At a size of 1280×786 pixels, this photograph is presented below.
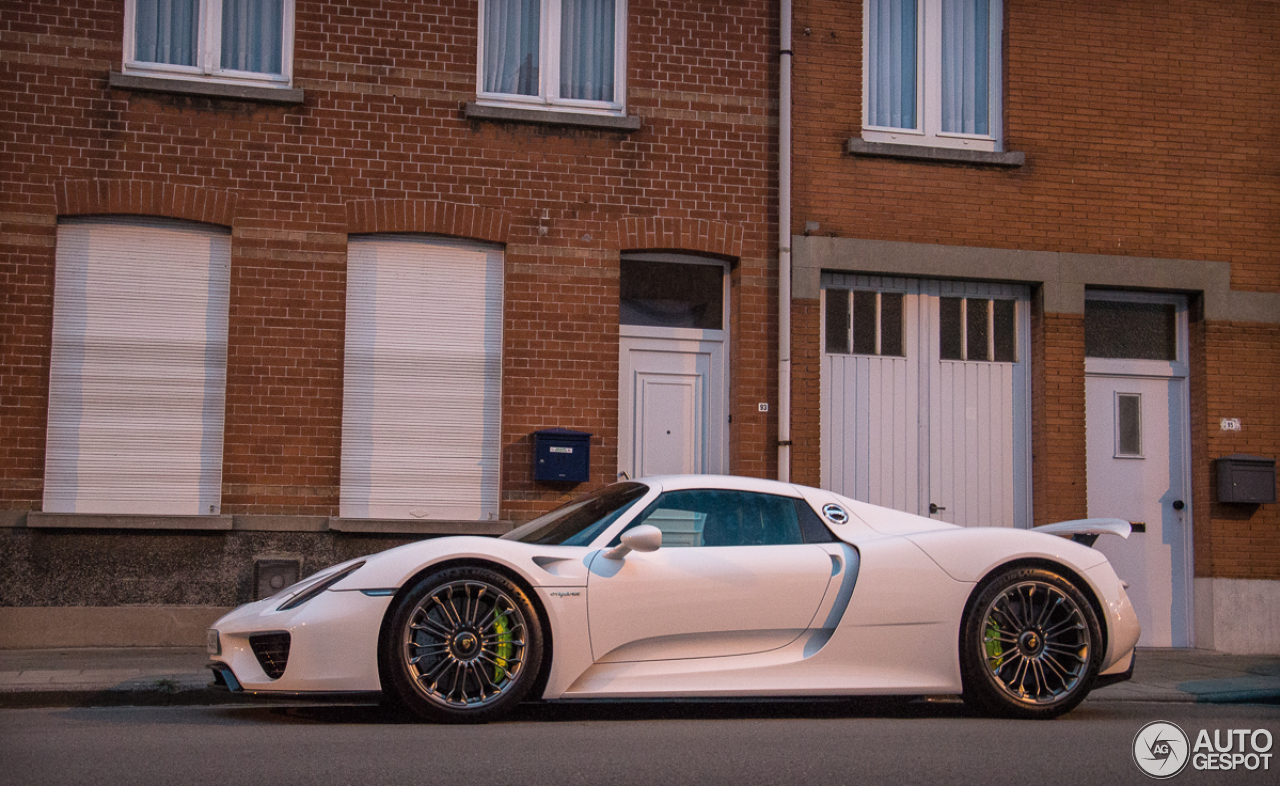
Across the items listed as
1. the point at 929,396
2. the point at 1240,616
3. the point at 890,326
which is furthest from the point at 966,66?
the point at 1240,616

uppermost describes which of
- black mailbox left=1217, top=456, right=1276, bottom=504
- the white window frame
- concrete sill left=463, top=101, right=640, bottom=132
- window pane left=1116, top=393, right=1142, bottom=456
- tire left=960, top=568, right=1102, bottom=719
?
the white window frame

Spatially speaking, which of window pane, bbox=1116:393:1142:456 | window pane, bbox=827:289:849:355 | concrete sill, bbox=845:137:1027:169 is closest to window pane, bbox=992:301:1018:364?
window pane, bbox=1116:393:1142:456

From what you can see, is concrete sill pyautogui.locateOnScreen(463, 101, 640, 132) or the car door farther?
concrete sill pyautogui.locateOnScreen(463, 101, 640, 132)

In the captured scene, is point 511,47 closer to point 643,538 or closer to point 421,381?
point 421,381

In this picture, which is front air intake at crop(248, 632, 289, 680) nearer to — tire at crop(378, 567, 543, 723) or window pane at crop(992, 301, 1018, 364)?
tire at crop(378, 567, 543, 723)

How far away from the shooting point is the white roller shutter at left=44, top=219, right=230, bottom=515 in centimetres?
1045

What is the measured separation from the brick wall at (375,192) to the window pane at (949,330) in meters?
1.72

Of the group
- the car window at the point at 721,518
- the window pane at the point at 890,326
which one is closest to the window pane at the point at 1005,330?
the window pane at the point at 890,326

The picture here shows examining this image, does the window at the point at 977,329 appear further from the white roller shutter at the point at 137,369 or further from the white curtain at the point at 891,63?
the white roller shutter at the point at 137,369

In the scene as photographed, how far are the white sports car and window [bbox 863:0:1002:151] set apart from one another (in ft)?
20.2

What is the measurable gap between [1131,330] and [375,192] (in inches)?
286

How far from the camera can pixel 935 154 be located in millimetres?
11852

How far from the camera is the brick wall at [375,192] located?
34.4 ft

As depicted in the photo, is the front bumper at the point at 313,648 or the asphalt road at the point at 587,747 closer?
the asphalt road at the point at 587,747
